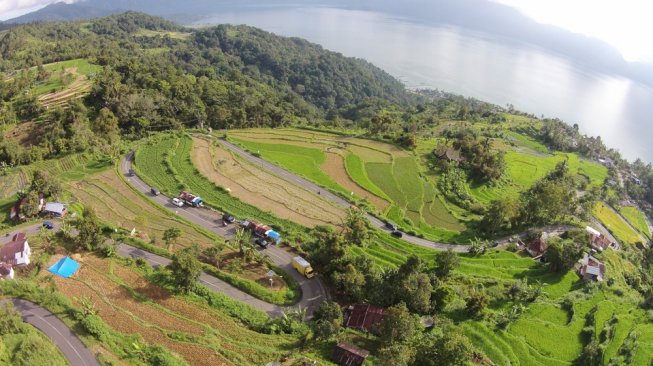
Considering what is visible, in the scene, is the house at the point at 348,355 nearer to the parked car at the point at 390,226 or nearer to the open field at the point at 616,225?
the parked car at the point at 390,226

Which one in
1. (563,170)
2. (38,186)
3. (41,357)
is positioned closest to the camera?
(41,357)

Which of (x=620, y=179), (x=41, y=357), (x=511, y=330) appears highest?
(x=41, y=357)

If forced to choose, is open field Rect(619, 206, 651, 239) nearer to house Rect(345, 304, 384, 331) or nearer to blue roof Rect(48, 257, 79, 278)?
house Rect(345, 304, 384, 331)

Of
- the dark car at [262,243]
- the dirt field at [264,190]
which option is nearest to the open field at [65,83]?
the dirt field at [264,190]

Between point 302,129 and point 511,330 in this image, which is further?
point 302,129

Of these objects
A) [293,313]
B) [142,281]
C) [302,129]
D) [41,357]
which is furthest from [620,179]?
[41,357]

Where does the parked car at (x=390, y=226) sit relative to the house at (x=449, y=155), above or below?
below

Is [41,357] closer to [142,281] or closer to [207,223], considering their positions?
[142,281]
